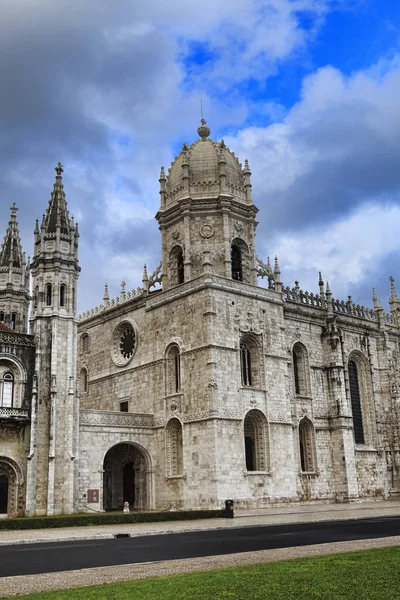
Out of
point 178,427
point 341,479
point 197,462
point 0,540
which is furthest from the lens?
point 341,479

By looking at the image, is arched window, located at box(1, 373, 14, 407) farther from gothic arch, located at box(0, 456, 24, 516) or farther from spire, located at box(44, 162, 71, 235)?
spire, located at box(44, 162, 71, 235)

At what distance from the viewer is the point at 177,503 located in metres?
40.5

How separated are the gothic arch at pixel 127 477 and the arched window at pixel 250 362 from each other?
27.2ft

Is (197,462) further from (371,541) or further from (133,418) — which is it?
(371,541)

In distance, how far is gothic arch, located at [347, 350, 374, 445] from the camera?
5104 centimetres

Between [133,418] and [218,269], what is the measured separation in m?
11.7

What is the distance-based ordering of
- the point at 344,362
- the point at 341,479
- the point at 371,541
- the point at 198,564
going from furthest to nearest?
the point at 344,362
the point at 341,479
the point at 371,541
the point at 198,564

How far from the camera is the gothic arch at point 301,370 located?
47.4m

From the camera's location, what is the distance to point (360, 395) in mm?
52344

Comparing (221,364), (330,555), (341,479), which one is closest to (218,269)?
(221,364)

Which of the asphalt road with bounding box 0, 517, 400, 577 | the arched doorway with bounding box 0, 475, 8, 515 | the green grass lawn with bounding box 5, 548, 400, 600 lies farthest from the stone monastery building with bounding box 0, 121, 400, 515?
the green grass lawn with bounding box 5, 548, 400, 600

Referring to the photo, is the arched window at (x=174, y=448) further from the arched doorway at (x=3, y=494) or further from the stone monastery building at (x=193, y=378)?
the arched doorway at (x=3, y=494)

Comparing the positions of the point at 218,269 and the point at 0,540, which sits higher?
the point at 218,269

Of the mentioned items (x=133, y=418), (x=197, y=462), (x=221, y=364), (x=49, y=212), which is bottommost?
(x=197, y=462)
